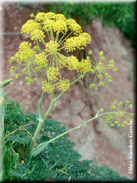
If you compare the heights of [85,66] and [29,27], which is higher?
[29,27]

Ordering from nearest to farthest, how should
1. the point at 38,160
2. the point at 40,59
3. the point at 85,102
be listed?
the point at 40,59 < the point at 38,160 < the point at 85,102

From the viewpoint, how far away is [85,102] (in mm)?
2158

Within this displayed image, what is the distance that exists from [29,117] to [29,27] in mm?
507

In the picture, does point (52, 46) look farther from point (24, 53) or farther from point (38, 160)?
point (38, 160)

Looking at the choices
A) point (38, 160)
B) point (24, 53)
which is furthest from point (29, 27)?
point (38, 160)

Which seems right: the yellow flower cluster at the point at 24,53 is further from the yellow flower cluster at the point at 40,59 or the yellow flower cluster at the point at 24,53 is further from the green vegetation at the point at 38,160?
the green vegetation at the point at 38,160

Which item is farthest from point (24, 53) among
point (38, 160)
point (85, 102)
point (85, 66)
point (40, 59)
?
point (85, 102)

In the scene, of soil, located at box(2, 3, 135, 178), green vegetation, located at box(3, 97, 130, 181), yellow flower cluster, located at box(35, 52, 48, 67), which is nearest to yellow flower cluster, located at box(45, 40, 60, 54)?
yellow flower cluster, located at box(35, 52, 48, 67)

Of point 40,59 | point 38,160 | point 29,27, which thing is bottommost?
point 38,160

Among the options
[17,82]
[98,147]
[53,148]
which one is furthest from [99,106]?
[53,148]

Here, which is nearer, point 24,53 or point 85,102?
point 24,53

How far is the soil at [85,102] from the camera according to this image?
178 centimetres

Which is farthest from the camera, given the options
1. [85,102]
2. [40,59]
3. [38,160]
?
[85,102]

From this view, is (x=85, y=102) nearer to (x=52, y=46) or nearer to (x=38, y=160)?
(x=38, y=160)
